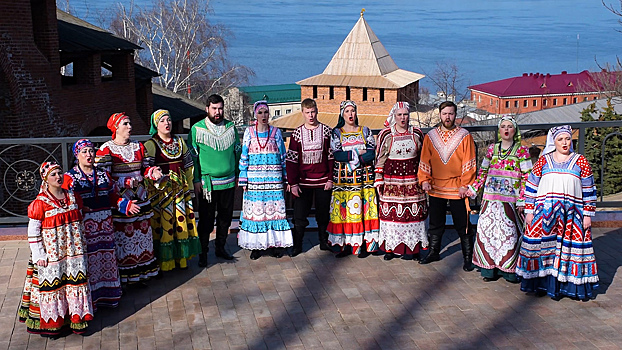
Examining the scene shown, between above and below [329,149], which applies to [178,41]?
above

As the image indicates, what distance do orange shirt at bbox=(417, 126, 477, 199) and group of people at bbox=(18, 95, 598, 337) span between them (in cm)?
1

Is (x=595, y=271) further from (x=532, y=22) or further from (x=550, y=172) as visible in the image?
(x=532, y=22)

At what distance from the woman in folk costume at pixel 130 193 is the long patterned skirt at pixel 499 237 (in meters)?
3.13

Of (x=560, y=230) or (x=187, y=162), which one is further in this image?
(x=187, y=162)

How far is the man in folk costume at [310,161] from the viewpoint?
7508 millimetres

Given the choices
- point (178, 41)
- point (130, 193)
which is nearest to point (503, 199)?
point (130, 193)

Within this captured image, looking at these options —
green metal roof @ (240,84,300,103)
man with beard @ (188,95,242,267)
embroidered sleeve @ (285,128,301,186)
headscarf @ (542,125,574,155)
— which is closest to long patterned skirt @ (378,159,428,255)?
embroidered sleeve @ (285,128,301,186)

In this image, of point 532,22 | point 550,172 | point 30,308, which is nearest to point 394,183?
point 550,172

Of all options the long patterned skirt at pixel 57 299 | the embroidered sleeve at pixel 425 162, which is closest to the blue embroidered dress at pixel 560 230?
the embroidered sleeve at pixel 425 162

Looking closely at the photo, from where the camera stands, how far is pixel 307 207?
7.79 meters

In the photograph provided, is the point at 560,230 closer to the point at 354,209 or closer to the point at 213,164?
the point at 354,209

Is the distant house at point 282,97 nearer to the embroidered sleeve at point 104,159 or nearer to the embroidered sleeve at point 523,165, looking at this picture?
the embroidered sleeve at point 523,165

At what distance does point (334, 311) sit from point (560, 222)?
2172mm

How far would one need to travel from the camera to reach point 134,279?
6812 millimetres
